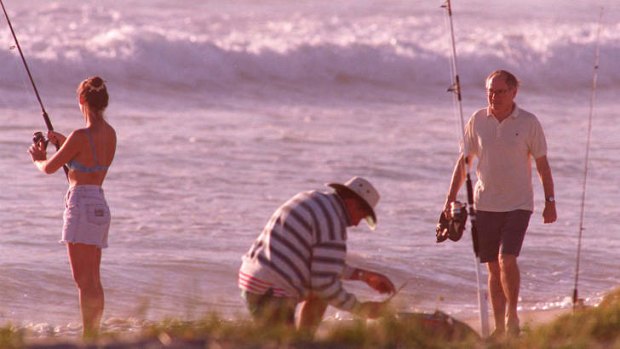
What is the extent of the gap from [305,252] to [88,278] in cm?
182

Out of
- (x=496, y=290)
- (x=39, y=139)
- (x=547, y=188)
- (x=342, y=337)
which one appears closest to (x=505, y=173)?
(x=547, y=188)

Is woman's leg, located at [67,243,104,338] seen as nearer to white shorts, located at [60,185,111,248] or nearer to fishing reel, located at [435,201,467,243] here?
white shorts, located at [60,185,111,248]

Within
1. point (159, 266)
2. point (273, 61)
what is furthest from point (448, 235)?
point (273, 61)

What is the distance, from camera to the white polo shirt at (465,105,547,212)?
7.89 metres

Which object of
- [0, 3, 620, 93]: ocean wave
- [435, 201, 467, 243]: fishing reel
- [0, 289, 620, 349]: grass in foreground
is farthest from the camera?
[0, 3, 620, 93]: ocean wave

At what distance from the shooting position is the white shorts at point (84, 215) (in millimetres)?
7492

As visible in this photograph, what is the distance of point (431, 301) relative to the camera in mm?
9719

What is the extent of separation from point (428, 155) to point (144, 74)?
7989 millimetres

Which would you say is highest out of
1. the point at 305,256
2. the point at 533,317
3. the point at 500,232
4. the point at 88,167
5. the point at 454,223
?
the point at 88,167

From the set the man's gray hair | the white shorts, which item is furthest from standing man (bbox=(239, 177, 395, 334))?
the man's gray hair

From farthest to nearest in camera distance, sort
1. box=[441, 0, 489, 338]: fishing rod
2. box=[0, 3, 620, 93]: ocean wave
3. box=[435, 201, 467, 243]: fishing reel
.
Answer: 1. box=[0, 3, 620, 93]: ocean wave
2. box=[435, 201, 467, 243]: fishing reel
3. box=[441, 0, 489, 338]: fishing rod

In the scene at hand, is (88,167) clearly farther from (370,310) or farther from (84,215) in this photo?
(370,310)

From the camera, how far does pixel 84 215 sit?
295 inches

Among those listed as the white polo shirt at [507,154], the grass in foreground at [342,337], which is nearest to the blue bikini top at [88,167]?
the grass in foreground at [342,337]
